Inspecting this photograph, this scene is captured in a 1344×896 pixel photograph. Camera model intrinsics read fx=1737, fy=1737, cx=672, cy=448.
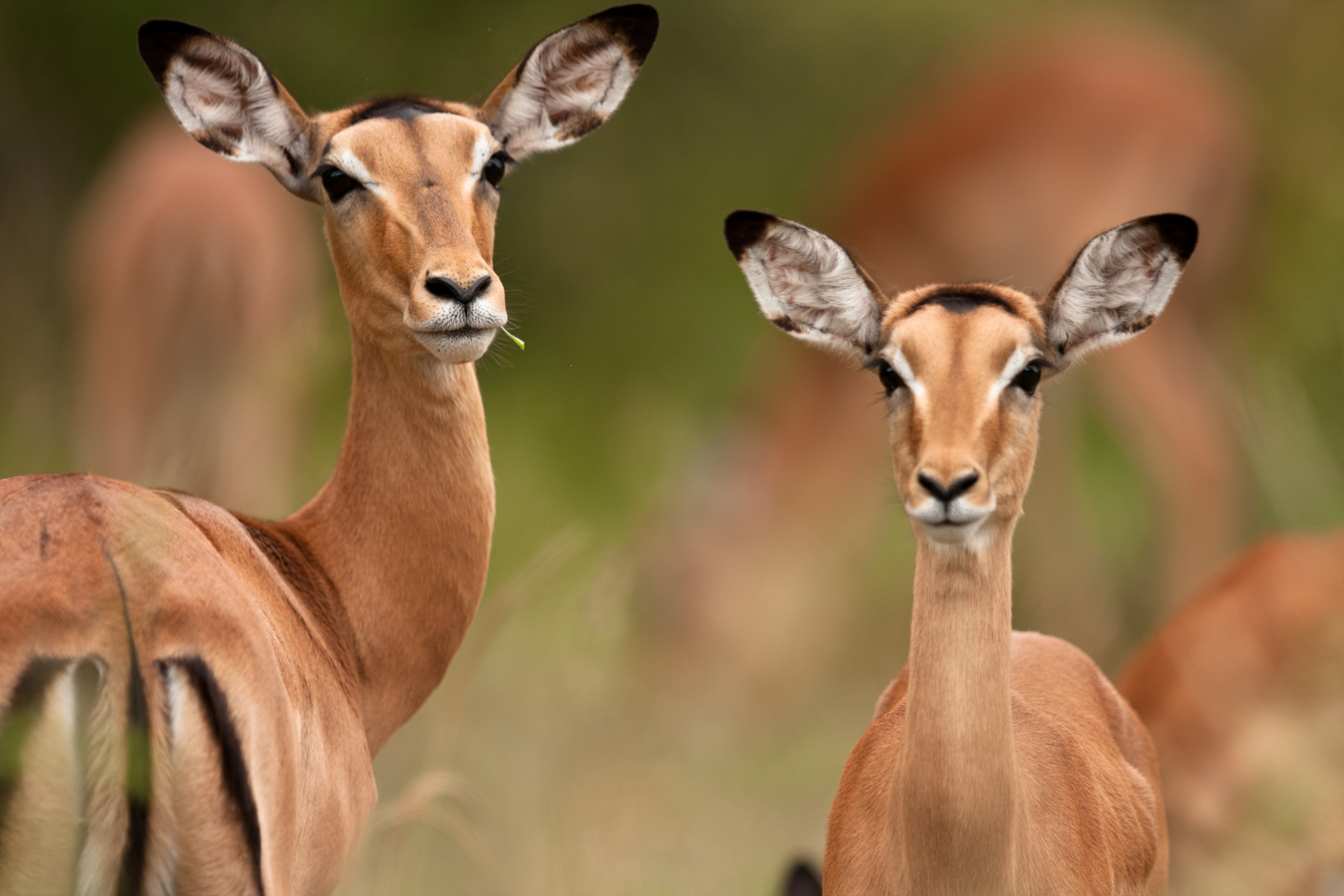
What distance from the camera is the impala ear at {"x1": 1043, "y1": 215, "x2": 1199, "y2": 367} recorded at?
3.82 meters

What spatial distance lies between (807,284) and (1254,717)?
7.44 ft

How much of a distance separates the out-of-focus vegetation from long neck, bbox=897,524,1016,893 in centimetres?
119

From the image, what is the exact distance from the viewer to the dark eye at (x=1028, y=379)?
3.62 metres

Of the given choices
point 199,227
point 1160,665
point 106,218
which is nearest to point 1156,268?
point 1160,665

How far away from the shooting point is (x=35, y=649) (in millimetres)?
2973

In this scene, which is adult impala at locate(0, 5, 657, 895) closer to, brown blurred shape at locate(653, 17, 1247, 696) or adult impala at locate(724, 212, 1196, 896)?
adult impala at locate(724, 212, 1196, 896)

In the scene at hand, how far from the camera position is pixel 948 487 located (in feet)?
10.9

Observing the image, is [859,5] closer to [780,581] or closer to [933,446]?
[780,581]

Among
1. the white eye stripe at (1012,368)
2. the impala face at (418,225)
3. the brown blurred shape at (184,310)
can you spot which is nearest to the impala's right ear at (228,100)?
the impala face at (418,225)

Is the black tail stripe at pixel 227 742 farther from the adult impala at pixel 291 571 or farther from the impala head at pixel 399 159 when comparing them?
the impala head at pixel 399 159

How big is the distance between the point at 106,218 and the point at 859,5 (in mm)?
5549

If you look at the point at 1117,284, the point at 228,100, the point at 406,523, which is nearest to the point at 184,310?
the point at 228,100

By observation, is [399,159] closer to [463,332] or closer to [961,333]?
[463,332]

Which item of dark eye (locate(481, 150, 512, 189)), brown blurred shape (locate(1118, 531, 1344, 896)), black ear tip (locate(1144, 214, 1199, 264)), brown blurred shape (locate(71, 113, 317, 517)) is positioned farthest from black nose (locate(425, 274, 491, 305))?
brown blurred shape (locate(71, 113, 317, 517))
